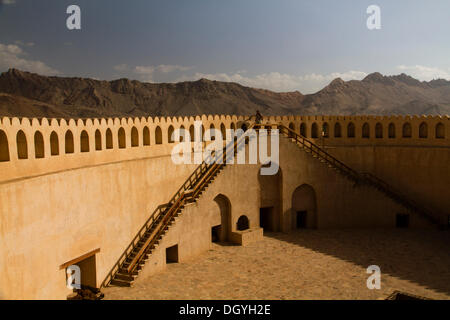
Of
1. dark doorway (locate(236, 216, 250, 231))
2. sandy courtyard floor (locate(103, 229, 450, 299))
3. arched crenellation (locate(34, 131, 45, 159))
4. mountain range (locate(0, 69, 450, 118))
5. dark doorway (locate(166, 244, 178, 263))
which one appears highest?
mountain range (locate(0, 69, 450, 118))

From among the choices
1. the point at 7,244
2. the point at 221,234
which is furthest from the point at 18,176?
the point at 221,234

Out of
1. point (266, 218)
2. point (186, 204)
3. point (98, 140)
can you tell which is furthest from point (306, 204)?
point (98, 140)

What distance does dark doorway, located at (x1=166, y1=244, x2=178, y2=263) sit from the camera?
671 inches

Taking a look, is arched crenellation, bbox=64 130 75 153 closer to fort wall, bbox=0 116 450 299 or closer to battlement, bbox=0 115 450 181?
battlement, bbox=0 115 450 181

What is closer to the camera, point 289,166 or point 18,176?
point 18,176

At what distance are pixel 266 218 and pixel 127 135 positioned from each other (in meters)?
9.03

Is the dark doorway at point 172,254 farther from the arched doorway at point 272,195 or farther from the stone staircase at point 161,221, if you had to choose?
the arched doorway at point 272,195

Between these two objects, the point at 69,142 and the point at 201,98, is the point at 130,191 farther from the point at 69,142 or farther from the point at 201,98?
the point at 201,98

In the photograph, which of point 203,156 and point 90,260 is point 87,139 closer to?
point 90,260

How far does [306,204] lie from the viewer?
855 inches

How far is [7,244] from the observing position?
10.7m

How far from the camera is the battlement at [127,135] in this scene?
40.9 feet

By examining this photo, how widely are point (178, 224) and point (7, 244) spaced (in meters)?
7.33

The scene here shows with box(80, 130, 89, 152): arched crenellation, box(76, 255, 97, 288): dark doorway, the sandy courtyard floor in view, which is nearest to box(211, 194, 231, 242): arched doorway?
the sandy courtyard floor
